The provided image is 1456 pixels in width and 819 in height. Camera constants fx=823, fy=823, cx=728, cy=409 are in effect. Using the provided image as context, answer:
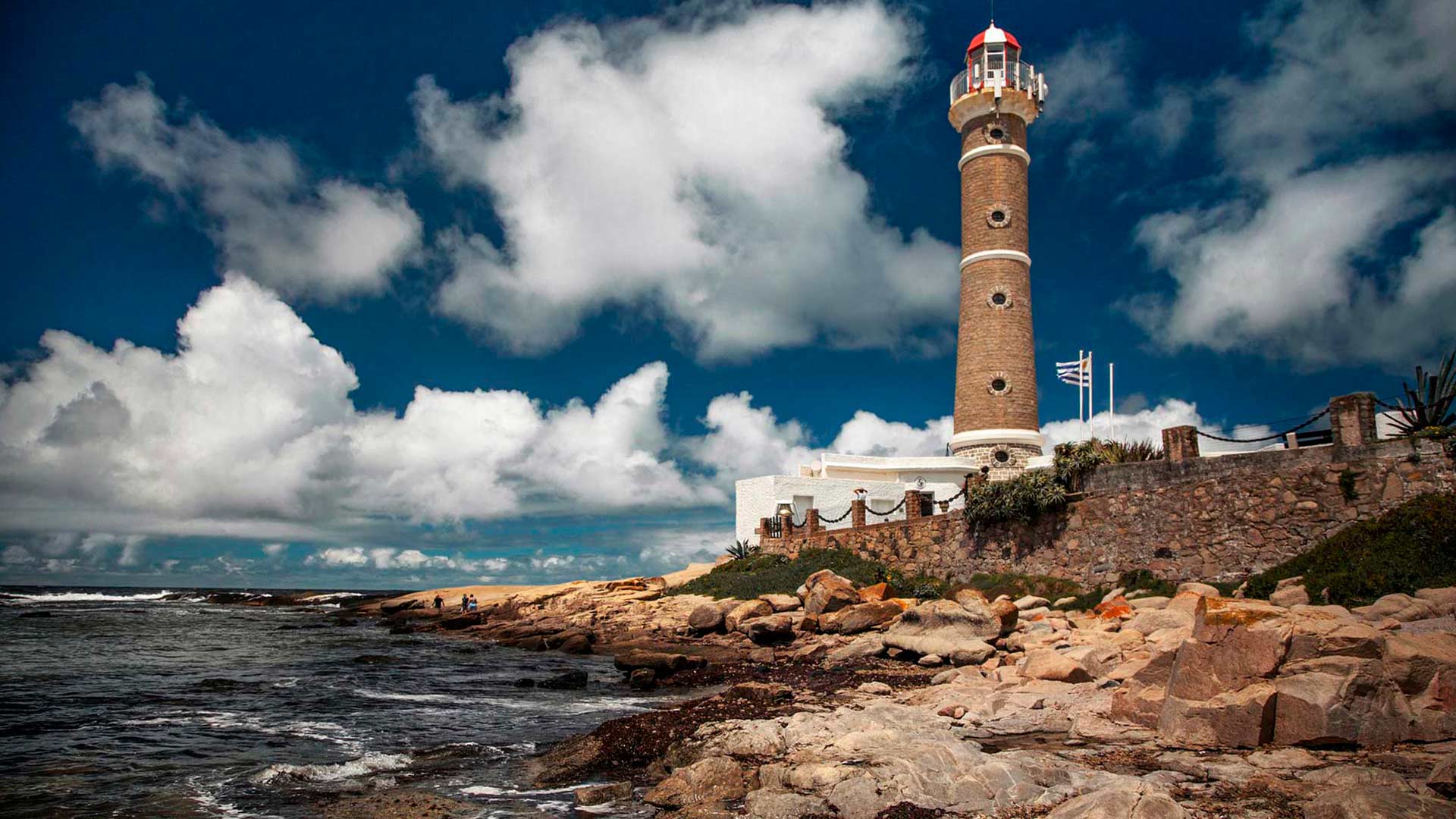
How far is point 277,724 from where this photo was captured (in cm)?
1330

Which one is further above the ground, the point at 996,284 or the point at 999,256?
the point at 999,256

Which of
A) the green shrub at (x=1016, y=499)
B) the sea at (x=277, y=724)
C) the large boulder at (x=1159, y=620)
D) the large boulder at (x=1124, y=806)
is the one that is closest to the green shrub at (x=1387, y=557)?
the large boulder at (x=1159, y=620)

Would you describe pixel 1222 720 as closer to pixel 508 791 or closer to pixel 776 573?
pixel 508 791

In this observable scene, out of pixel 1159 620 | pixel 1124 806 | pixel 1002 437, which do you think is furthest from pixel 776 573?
pixel 1124 806

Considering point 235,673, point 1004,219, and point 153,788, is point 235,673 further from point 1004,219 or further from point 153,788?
point 1004,219

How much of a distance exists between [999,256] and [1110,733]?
28.4m

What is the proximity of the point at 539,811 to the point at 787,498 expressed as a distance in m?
27.2

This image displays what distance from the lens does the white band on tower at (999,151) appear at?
35.4m

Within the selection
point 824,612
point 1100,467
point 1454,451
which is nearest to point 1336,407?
point 1454,451

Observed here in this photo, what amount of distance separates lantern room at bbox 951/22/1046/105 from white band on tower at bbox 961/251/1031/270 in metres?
7.47

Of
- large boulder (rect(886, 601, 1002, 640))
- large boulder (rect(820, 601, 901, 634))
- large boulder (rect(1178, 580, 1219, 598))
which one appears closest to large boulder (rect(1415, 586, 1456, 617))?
large boulder (rect(1178, 580, 1219, 598))

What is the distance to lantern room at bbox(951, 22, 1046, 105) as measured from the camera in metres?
36.4

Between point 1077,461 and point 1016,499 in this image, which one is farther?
point 1016,499

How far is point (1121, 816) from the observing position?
5.62 meters
